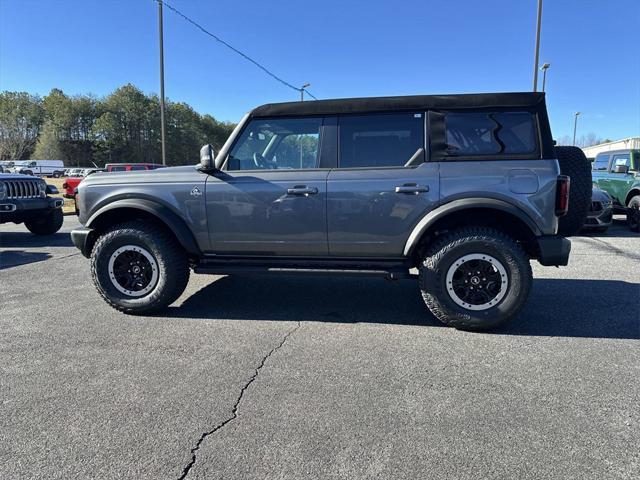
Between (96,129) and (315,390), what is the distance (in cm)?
8318

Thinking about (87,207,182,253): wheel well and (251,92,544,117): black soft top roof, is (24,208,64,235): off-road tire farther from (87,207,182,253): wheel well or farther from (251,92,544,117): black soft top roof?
(251,92,544,117): black soft top roof

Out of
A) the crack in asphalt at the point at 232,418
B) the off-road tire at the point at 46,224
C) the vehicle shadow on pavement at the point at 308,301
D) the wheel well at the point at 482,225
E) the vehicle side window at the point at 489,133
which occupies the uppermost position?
the vehicle side window at the point at 489,133

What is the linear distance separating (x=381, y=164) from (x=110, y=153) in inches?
3217

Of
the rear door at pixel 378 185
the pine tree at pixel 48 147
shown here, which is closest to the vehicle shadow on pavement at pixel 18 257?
the rear door at pixel 378 185

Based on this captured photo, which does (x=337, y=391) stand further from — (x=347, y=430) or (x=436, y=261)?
(x=436, y=261)

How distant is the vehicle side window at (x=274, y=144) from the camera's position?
13.4 ft

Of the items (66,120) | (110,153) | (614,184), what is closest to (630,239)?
(614,184)

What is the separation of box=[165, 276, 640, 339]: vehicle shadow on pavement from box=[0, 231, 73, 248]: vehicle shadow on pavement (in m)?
5.09

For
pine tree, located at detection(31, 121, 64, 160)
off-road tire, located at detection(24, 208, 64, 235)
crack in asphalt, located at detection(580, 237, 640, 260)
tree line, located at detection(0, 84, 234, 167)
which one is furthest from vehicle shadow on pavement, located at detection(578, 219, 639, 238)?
pine tree, located at detection(31, 121, 64, 160)

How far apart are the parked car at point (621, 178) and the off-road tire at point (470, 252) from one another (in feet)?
27.4

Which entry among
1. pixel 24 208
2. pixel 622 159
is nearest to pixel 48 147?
pixel 24 208

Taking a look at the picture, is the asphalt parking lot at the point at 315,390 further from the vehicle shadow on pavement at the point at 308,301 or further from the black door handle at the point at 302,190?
the black door handle at the point at 302,190

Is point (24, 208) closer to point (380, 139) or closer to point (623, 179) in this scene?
point (380, 139)

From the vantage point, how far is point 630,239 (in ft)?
29.3
